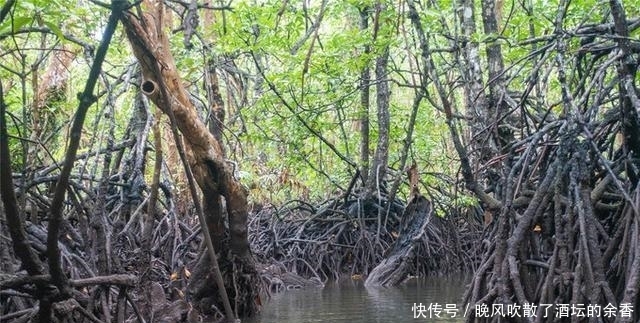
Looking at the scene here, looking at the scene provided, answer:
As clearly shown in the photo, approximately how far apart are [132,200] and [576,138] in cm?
462

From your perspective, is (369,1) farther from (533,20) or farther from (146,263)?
(146,263)

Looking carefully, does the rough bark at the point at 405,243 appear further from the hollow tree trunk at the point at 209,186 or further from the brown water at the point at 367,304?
the hollow tree trunk at the point at 209,186

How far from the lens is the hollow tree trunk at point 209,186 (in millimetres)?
5551

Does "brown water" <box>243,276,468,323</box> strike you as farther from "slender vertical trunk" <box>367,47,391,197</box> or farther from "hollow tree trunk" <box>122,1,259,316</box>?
"slender vertical trunk" <box>367,47,391,197</box>

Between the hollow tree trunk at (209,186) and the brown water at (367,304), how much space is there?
14.3 inches

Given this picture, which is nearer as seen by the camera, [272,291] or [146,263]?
[146,263]

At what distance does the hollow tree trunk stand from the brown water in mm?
362

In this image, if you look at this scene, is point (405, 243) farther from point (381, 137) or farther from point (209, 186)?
point (209, 186)

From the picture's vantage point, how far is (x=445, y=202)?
11.3 meters

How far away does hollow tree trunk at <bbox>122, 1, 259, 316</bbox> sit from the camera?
18.2 ft

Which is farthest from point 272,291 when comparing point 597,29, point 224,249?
point 597,29

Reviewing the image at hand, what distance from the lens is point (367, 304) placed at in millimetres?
7383

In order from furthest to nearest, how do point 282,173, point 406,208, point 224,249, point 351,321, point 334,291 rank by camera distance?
1. point 282,173
2. point 406,208
3. point 334,291
4. point 224,249
5. point 351,321

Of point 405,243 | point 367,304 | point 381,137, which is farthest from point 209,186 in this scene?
point 381,137
